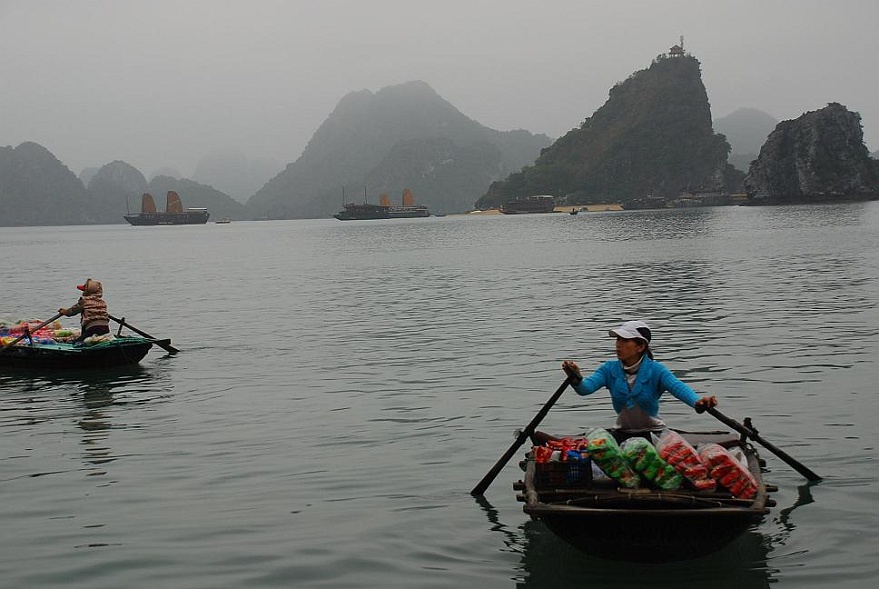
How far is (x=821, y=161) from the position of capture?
190 metres

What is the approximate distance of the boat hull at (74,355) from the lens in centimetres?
2045

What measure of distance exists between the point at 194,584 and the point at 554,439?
3.99 metres

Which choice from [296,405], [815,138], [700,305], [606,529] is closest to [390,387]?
[296,405]

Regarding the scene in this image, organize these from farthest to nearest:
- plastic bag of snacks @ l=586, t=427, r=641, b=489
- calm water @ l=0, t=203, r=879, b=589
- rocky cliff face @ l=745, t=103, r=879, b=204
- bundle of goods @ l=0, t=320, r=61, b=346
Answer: rocky cliff face @ l=745, t=103, r=879, b=204 → bundle of goods @ l=0, t=320, r=61, b=346 → calm water @ l=0, t=203, r=879, b=589 → plastic bag of snacks @ l=586, t=427, r=641, b=489

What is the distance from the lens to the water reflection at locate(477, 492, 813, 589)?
8.37 metres

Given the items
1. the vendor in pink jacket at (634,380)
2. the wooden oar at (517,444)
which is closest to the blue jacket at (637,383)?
the vendor in pink jacket at (634,380)

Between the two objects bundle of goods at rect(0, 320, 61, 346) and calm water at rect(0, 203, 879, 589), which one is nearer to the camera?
calm water at rect(0, 203, 879, 589)

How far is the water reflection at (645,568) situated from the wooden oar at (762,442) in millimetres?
1007

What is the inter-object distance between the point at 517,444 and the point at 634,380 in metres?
1.53

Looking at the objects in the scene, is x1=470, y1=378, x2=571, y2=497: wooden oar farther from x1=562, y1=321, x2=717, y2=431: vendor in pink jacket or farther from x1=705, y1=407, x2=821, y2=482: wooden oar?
x1=705, y1=407, x2=821, y2=482: wooden oar

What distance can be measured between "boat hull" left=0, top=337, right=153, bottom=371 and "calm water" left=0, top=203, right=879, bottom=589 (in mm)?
352

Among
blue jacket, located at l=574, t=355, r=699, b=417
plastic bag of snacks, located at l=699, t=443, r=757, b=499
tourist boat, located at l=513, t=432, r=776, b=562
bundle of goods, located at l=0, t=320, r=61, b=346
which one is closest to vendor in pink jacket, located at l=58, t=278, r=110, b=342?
bundle of goods, located at l=0, t=320, r=61, b=346

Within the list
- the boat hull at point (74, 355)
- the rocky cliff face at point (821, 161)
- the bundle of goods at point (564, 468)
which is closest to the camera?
the bundle of goods at point (564, 468)

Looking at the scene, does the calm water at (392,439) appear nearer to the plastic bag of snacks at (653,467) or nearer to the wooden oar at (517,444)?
the wooden oar at (517,444)
